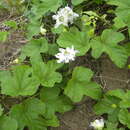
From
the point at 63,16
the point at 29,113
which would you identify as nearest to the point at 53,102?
the point at 29,113

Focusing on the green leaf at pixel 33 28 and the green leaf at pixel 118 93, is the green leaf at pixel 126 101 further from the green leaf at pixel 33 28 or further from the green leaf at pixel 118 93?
the green leaf at pixel 33 28

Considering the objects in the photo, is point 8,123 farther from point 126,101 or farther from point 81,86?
point 126,101

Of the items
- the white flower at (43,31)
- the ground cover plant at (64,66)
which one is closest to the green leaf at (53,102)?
the ground cover plant at (64,66)

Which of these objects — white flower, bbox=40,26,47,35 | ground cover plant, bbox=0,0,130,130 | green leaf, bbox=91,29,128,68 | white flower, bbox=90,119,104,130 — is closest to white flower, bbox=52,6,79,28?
ground cover plant, bbox=0,0,130,130

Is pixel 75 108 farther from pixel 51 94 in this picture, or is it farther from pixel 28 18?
pixel 28 18

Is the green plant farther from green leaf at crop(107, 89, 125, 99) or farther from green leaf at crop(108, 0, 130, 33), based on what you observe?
green leaf at crop(108, 0, 130, 33)

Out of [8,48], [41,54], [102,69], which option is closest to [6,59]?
[8,48]
